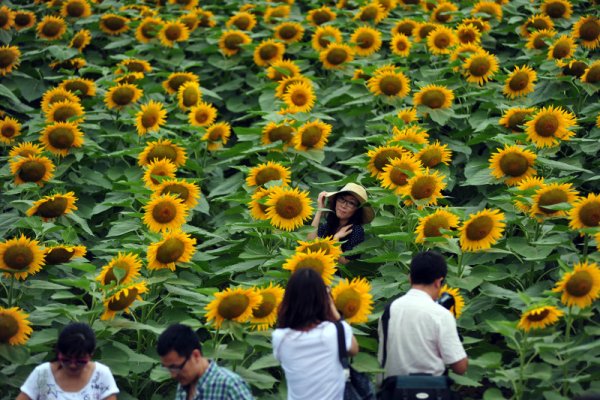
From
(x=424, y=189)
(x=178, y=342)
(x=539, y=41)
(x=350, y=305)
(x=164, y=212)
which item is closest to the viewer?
(x=178, y=342)

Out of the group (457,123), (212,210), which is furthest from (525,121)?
(212,210)

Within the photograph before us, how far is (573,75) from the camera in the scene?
29.1 ft

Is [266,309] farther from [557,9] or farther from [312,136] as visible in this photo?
[557,9]

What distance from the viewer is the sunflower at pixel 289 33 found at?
10883mm

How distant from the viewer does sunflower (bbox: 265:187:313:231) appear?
22.9 feet

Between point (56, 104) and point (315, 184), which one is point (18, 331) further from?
point (56, 104)

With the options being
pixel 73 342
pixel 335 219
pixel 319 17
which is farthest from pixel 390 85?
pixel 73 342

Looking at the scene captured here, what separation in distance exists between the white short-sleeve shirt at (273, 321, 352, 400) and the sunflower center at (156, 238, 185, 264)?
1710 millimetres

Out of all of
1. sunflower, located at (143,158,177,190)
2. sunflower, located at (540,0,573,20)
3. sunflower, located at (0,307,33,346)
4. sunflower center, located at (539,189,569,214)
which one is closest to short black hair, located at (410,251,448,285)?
sunflower center, located at (539,189,569,214)

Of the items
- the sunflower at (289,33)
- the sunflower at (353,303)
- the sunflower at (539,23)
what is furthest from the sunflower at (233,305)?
the sunflower at (289,33)

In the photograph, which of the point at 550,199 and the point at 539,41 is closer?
the point at 550,199

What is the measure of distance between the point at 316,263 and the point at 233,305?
1.89ft

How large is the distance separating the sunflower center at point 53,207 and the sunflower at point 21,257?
77cm

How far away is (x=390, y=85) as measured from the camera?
347 inches
